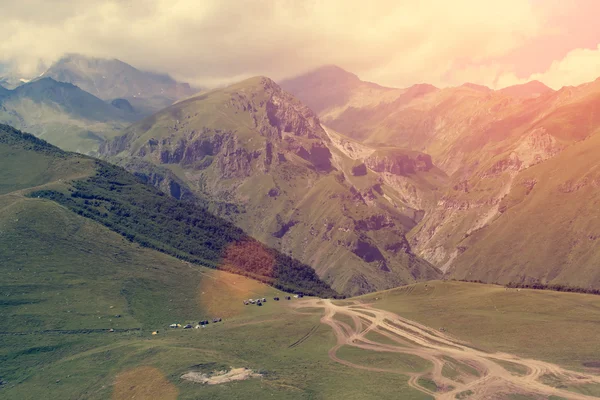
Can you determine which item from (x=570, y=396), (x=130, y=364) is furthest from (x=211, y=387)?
(x=570, y=396)

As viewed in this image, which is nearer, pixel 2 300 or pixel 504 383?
pixel 504 383

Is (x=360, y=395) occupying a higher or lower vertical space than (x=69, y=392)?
higher

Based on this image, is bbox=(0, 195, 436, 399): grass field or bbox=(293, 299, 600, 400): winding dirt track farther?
bbox=(293, 299, 600, 400): winding dirt track

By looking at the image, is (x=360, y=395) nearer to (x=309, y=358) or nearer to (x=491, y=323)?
(x=309, y=358)

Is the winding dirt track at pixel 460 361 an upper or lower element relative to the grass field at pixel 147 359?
upper

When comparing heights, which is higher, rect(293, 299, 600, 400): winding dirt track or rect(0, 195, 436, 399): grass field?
rect(293, 299, 600, 400): winding dirt track

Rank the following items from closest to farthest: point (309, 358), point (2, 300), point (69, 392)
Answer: point (69, 392) < point (309, 358) < point (2, 300)

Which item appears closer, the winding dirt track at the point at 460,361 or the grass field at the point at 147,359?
the grass field at the point at 147,359

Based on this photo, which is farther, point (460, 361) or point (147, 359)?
point (460, 361)

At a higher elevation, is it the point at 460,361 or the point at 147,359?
the point at 460,361

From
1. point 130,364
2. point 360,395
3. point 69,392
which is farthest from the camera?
point 130,364

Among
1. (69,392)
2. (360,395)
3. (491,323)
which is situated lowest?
(69,392)
